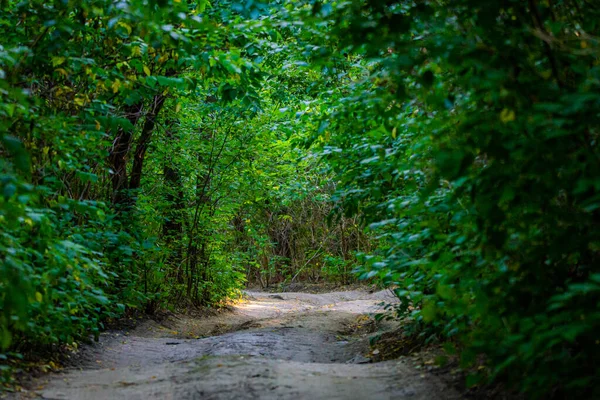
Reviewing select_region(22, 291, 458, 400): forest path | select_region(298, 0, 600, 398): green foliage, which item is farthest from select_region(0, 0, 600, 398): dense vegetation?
select_region(22, 291, 458, 400): forest path

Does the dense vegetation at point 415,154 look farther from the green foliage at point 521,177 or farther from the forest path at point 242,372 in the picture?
the forest path at point 242,372

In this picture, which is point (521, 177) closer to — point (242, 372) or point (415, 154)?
point (415, 154)

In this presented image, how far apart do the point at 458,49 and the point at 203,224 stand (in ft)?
30.9

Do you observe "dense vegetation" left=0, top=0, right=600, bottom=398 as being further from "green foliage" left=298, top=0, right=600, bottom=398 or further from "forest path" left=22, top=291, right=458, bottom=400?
"forest path" left=22, top=291, right=458, bottom=400

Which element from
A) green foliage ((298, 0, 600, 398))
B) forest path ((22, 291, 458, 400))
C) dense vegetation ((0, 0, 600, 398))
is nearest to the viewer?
green foliage ((298, 0, 600, 398))

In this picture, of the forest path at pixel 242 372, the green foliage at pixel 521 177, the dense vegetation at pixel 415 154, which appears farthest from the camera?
the forest path at pixel 242 372

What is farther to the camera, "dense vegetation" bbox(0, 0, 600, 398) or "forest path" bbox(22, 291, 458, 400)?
"forest path" bbox(22, 291, 458, 400)

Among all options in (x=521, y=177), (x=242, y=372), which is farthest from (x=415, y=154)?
(x=242, y=372)

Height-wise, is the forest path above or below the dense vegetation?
below

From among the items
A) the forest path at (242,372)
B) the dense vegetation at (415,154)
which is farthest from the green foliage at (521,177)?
the forest path at (242,372)

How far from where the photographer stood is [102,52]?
6.38 m

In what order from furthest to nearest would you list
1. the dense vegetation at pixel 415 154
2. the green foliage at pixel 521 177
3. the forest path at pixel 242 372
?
1. the forest path at pixel 242 372
2. the dense vegetation at pixel 415 154
3. the green foliage at pixel 521 177

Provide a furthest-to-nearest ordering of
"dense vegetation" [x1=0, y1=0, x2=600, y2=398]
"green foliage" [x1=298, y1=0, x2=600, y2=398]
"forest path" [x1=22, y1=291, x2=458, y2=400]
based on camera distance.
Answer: "forest path" [x1=22, y1=291, x2=458, y2=400]
"dense vegetation" [x1=0, y1=0, x2=600, y2=398]
"green foliage" [x1=298, y1=0, x2=600, y2=398]

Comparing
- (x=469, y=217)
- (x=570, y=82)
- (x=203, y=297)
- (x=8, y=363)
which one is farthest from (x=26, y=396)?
(x=203, y=297)
